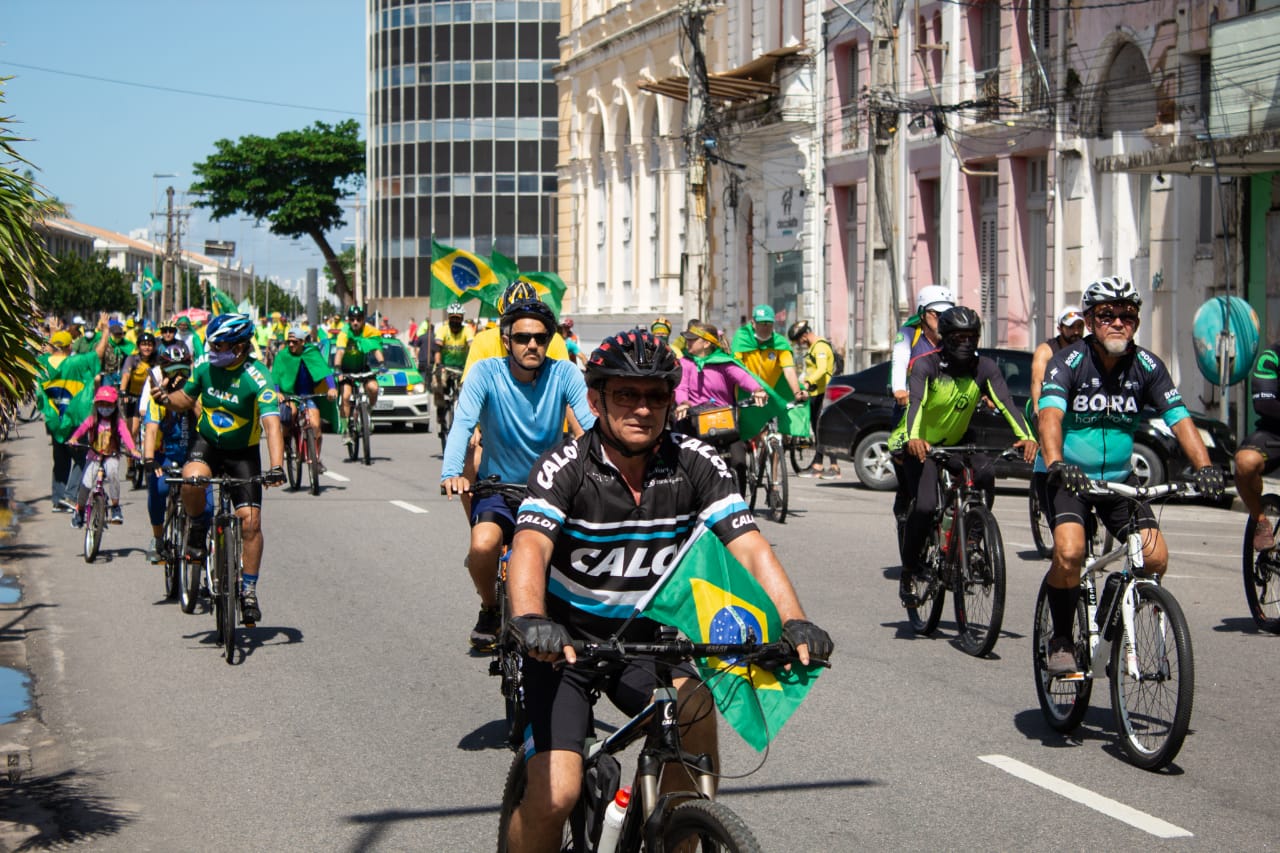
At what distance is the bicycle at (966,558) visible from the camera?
931 centimetres

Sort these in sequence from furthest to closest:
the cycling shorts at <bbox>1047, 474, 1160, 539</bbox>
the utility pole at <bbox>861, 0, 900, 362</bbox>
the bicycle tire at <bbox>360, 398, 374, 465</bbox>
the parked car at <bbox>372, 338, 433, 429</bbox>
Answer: the parked car at <bbox>372, 338, 433, 429</bbox> < the utility pole at <bbox>861, 0, 900, 362</bbox> < the bicycle tire at <bbox>360, 398, 374, 465</bbox> < the cycling shorts at <bbox>1047, 474, 1160, 539</bbox>

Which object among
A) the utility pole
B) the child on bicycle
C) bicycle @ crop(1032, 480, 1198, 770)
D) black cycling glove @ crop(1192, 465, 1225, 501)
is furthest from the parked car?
black cycling glove @ crop(1192, 465, 1225, 501)

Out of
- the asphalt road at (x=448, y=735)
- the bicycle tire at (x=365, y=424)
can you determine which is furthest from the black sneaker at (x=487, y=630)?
the bicycle tire at (x=365, y=424)

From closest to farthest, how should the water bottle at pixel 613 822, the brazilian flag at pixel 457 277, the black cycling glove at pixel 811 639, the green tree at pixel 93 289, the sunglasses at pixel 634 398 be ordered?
the black cycling glove at pixel 811 639 → the water bottle at pixel 613 822 → the sunglasses at pixel 634 398 → the brazilian flag at pixel 457 277 → the green tree at pixel 93 289

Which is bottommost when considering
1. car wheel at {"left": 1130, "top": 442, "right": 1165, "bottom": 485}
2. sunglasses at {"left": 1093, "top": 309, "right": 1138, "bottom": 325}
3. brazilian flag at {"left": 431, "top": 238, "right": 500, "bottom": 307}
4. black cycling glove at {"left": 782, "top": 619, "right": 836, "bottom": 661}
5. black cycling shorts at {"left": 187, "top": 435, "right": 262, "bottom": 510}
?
car wheel at {"left": 1130, "top": 442, "right": 1165, "bottom": 485}

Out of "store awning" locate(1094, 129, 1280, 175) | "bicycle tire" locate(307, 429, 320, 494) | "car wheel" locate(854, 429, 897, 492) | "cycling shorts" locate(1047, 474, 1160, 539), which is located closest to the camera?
"cycling shorts" locate(1047, 474, 1160, 539)

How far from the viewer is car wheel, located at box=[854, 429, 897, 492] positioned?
20031 mm

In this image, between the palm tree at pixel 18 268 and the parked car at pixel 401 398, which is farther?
the parked car at pixel 401 398

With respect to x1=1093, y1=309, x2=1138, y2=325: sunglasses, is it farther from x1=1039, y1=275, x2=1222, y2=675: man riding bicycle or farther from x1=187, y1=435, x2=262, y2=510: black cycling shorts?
x1=187, y1=435, x2=262, y2=510: black cycling shorts

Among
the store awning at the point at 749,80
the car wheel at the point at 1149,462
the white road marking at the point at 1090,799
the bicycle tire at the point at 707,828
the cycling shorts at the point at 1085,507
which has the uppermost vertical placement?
the store awning at the point at 749,80

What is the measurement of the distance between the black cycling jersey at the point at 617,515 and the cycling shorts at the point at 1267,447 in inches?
248

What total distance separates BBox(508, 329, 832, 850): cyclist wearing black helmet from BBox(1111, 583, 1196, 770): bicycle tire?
277 cm

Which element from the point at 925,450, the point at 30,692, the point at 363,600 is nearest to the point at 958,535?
the point at 925,450

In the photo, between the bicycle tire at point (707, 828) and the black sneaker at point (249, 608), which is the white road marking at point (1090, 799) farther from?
the black sneaker at point (249, 608)
